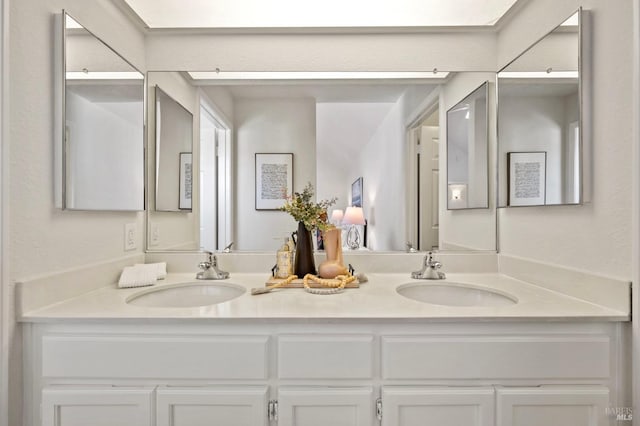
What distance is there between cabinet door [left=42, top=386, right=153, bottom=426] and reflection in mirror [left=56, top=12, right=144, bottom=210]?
612mm

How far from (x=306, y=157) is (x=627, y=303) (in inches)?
53.0

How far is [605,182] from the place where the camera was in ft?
3.64

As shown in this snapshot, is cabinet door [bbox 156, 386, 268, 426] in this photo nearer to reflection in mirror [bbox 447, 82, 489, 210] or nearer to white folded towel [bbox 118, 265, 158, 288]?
white folded towel [bbox 118, 265, 158, 288]

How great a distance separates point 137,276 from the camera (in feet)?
4.72

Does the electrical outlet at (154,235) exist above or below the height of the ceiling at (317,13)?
below

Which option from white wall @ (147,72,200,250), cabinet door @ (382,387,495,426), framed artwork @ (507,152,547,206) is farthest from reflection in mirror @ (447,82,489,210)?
white wall @ (147,72,200,250)

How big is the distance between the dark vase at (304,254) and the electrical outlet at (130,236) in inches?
31.3

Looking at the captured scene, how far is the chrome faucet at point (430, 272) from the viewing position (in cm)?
156

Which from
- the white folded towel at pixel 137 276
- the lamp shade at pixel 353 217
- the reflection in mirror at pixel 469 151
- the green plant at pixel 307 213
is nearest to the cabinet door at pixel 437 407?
the green plant at pixel 307 213

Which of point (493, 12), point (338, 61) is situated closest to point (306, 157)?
point (338, 61)

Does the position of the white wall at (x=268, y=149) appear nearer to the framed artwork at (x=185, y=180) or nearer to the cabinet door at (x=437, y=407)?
the framed artwork at (x=185, y=180)

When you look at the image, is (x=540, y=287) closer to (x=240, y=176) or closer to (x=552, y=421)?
(x=552, y=421)

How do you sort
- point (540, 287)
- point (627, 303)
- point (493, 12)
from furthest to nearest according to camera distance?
1. point (493, 12)
2. point (540, 287)
3. point (627, 303)

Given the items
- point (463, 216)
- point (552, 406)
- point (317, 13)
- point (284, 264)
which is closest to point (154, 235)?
point (284, 264)
